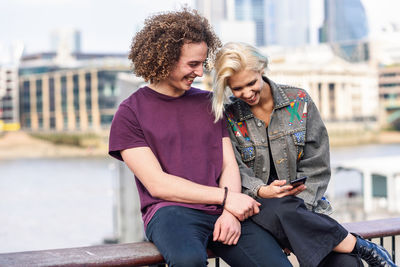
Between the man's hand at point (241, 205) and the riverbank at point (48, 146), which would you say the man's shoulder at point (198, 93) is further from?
the riverbank at point (48, 146)

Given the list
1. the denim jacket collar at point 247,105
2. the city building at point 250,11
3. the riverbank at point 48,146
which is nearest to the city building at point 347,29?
the riverbank at point 48,146

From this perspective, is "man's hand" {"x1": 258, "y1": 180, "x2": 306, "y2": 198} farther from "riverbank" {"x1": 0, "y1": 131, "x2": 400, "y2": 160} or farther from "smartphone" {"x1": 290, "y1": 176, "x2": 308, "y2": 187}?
"riverbank" {"x1": 0, "y1": 131, "x2": 400, "y2": 160}

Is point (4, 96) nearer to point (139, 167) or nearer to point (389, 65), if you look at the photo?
point (389, 65)

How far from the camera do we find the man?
149 centimetres

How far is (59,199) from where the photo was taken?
96.9 feet

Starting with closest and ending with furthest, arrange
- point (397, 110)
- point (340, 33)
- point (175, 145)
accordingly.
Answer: point (175, 145) → point (397, 110) → point (340, 33)

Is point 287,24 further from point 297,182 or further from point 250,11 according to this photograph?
point 297,182

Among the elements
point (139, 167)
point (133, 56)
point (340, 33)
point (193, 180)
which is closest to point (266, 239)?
point (193, 180)

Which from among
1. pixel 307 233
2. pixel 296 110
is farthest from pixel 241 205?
pixel 296 110

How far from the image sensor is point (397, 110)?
47.3 meters

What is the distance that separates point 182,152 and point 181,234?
259 millimetres

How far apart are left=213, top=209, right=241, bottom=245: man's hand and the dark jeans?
88 mm

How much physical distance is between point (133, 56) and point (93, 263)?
650mm

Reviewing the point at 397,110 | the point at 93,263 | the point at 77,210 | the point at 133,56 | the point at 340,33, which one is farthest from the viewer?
the point at 340,33
